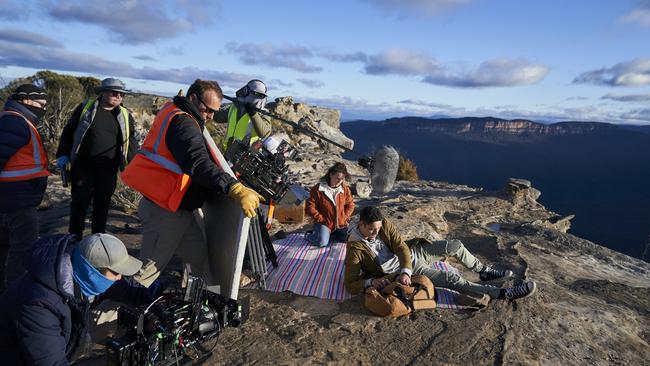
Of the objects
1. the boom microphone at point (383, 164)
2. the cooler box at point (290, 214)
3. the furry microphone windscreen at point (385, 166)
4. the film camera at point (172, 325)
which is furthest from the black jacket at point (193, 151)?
the cooler box at point (290, 214)

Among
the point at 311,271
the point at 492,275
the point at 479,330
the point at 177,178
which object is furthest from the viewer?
the point at 311,271

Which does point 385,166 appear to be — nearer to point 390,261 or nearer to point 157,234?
point 390,261

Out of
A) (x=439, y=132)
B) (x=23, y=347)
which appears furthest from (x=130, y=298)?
(x=439, y=132)

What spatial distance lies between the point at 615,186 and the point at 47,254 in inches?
3091

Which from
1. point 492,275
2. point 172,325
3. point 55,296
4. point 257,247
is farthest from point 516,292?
point 55,296

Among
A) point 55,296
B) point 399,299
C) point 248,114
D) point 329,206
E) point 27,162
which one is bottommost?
point 399,299

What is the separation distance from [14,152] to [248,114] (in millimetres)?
2252

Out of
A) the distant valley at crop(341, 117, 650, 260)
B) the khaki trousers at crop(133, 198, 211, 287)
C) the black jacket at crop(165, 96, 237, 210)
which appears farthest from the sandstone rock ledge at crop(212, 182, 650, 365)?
the distant valley at crop(341, 117, 650, 260)

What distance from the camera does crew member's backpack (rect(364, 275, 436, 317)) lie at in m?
3.81

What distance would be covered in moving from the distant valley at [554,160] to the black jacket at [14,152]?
164 ft

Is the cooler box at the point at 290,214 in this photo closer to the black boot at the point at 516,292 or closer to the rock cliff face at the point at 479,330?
the rock cliff face at the point at 479,330

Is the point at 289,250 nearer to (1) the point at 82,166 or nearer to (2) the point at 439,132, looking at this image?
(1) the point at 82,166

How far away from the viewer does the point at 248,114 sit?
A: 5.03 metres

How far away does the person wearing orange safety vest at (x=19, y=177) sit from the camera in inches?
141
